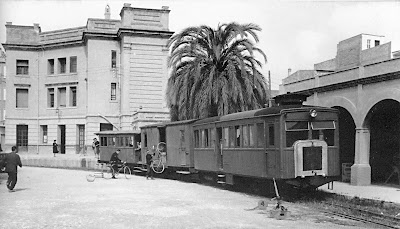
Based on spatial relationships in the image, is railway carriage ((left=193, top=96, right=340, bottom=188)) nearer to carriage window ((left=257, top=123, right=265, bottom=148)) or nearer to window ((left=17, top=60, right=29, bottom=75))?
carriage window ((left=257, top=123, right=265, bottom=148))

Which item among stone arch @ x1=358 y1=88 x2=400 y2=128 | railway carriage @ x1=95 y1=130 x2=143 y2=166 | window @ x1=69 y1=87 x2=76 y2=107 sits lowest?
railway carriage @ x1=95 y1=130 x2=143 y2=166

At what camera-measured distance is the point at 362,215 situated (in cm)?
1212

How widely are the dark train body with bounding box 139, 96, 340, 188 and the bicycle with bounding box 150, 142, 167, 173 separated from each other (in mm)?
5590

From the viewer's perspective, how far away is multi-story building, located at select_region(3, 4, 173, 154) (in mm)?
39562

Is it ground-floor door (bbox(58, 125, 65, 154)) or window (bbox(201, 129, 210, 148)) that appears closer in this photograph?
window (bbox(201, 129, 210, 148))

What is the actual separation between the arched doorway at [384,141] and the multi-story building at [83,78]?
19037 mm

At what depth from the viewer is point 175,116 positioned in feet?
87.2

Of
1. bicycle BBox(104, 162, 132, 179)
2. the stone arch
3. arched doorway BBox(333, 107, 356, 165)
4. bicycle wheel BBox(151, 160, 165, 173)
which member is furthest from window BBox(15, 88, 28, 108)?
the stone arch

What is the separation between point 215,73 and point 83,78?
69.0 feet

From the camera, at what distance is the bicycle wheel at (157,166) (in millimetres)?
23609

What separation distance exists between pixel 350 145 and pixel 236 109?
5729 millimetres

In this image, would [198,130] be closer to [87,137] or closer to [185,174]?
[185,174]

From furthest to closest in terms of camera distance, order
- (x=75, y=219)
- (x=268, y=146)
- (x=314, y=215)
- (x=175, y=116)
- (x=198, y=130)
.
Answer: (x=175, y=116) < (x=198, y=130) < (x=268, y=146) < (x=314, y=215) < (x=75, y=219)

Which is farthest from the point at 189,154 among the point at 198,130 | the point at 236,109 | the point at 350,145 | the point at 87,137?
the point at 87,137
